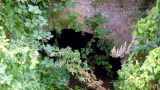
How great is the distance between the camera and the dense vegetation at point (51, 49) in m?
3.05

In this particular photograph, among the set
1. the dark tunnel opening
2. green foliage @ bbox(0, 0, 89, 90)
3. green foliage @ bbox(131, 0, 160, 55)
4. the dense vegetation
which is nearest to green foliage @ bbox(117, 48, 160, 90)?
the dense vegetation

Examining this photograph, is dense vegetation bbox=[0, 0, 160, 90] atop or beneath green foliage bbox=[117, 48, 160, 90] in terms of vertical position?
atop

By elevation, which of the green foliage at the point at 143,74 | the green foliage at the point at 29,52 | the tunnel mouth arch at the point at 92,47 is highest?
the tunnel mouth arch at the point at 92,47

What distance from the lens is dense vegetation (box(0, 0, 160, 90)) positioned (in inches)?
120

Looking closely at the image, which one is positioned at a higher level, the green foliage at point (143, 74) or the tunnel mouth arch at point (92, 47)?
the tunnel mouth arch at point (92, 47)

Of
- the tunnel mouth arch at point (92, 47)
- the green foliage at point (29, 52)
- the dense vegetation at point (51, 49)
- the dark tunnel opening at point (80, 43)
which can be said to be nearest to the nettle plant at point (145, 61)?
the dense vegetation at point (51, 49)

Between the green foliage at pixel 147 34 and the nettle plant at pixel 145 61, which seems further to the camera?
the green foliage at pixel 147 34

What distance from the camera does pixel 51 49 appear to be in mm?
3674

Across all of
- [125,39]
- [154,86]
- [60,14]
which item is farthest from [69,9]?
[154,86]

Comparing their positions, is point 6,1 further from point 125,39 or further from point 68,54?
point 125,39

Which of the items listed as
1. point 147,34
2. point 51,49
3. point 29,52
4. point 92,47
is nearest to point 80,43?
point 92,47

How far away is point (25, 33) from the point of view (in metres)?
3.59

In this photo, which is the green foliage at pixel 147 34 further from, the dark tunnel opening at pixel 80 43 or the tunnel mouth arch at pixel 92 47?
the dark tunnel opening at pixel 80 43

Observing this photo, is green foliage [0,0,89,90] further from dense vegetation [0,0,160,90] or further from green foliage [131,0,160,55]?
green foliage [131,0,160,55]
